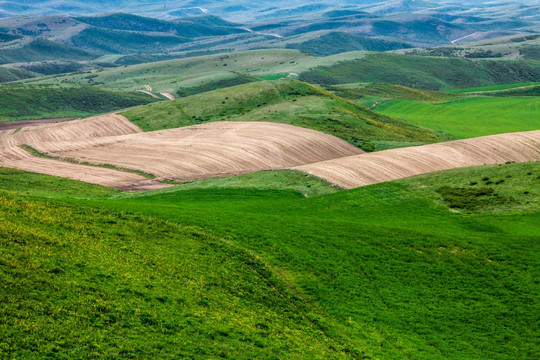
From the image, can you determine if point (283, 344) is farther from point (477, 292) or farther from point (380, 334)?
point (477, 292)

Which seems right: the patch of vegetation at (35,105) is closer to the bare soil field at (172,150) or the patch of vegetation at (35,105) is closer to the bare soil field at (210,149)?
the bare soil field at (172,150)

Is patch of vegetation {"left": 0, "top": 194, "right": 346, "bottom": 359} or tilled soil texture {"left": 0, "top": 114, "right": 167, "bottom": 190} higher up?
patch of vegetation {"left": 0, "top": 194, "right": 346, "bottom": 359}

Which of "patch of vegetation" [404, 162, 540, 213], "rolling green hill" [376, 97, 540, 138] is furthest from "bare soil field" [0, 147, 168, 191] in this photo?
"rolling green hill" [376, 97, 540, 138]

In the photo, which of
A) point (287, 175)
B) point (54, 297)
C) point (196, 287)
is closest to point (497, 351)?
point (196, 287)

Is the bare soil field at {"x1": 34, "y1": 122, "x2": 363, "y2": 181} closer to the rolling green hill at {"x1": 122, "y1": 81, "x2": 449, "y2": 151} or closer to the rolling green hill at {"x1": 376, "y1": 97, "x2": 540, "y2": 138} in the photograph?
the rolling green hill at {"x1": 122, "y1": 81, "x2": 449, "y2": 151}

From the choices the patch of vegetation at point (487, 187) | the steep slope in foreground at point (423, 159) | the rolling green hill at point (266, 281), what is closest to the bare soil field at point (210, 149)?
the steep slope in foreground at point (423, 159)
